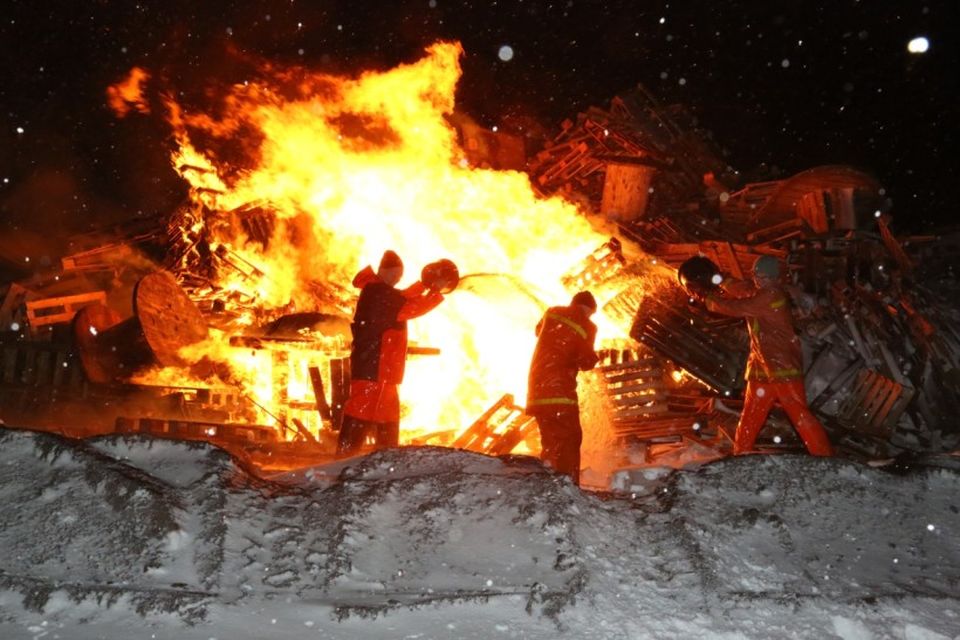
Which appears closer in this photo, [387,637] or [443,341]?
[387,637]

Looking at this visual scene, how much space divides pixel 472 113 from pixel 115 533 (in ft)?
62.4

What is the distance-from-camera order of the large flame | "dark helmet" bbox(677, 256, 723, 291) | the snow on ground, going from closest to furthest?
the snow on ground → "dark helmet" bbox(677, 256, 723, 291) → the large flame

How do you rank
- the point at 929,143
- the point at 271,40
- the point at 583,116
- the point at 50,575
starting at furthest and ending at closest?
the point at 929,143, the point at 271,40, the point at 583,116, the point at 50,575

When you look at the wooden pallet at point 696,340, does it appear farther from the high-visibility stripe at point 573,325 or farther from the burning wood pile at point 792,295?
the high-visibility stripe at point 573,325

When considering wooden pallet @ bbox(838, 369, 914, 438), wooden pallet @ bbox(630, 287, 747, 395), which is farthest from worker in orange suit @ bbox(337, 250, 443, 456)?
wooden pallet @ bbox(838, 369, 914, 438)

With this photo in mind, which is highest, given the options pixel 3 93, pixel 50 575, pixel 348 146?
pixel 3 93

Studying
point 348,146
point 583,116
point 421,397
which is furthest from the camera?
point 583,116

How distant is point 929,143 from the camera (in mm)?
19281

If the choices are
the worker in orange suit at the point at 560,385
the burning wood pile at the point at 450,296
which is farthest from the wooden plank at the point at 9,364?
the worker in orange suit at the point at 560,385

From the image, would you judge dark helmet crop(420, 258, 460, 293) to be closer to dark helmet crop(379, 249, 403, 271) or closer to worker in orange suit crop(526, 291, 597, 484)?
dark helmet crop(379, 249, 403, 271)

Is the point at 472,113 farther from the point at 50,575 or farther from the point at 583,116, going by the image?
the point at 50,575

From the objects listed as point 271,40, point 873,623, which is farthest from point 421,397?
point 271,40

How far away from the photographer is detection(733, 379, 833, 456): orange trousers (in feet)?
18.8

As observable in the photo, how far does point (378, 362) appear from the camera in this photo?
19.2ft
